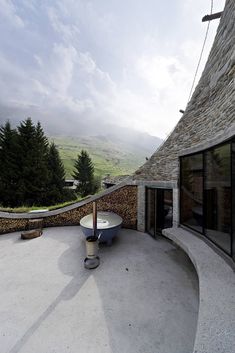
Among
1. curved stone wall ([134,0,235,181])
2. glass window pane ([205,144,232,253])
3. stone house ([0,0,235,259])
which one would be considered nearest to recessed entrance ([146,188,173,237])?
stone house ([0,0,235,259])

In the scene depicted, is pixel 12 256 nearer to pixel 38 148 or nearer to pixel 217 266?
pixel 217 266

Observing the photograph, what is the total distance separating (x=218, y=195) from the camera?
4230 millimetres

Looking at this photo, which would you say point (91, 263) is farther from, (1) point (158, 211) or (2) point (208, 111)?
(2) point (208, 111)

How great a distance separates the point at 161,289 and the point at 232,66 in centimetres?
726

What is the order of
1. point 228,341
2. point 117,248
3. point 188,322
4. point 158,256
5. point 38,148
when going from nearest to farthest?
point 228,341, point 188,322, point 158,256, point 117,248, point 38,148

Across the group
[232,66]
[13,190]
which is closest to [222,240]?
[232,66]

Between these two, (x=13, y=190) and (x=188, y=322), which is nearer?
(x=188, y=322)

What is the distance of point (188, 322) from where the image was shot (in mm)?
3459

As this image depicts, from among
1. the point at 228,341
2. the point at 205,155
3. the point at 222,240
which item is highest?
the point at 205,155

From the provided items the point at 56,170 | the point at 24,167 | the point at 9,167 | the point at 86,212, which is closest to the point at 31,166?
the point at 24,167

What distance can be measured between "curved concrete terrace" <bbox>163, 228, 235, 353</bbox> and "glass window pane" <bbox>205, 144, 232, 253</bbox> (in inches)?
17.4

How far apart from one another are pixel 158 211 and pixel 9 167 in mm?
22117

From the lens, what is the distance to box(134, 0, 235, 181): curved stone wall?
5.46m

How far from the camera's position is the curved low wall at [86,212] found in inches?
341
